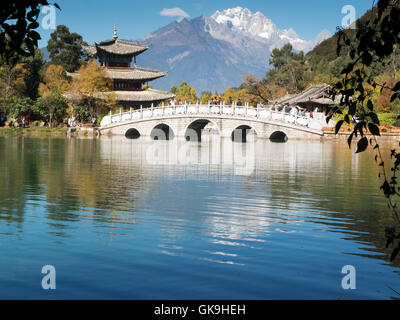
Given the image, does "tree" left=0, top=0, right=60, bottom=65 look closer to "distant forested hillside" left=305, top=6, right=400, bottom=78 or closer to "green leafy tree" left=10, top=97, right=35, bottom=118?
"distant forested hillside" left=305, top=6, right=400, bottom=78

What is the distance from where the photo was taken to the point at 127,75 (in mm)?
49688

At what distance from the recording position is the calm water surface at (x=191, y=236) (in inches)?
221

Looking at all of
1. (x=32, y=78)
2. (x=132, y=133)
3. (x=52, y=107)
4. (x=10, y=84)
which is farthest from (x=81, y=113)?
(x=32, y=78)

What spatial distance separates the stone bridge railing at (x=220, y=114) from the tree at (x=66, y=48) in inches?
903

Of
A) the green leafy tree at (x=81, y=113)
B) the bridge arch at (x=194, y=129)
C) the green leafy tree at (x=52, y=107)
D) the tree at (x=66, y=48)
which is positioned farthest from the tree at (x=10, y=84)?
the bridge arch at (x=194, y=129)

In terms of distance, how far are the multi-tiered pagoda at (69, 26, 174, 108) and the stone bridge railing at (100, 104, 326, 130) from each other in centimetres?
654

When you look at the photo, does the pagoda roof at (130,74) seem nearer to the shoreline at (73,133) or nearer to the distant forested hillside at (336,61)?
the shoreline at (73,133)

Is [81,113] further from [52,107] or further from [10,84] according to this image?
[10,84]

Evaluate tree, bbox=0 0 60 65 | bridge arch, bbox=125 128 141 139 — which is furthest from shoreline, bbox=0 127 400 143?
tree, bbox=0 0 60 65

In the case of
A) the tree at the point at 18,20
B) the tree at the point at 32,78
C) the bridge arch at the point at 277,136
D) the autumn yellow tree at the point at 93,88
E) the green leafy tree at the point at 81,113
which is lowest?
the tree at the point at 18,20

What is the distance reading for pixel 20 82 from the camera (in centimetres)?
4994

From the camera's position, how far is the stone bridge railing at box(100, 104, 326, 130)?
37.1 metres

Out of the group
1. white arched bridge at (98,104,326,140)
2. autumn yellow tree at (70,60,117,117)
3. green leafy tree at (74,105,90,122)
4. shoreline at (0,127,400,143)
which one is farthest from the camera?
green leafy tree at (74,105,90,122)
